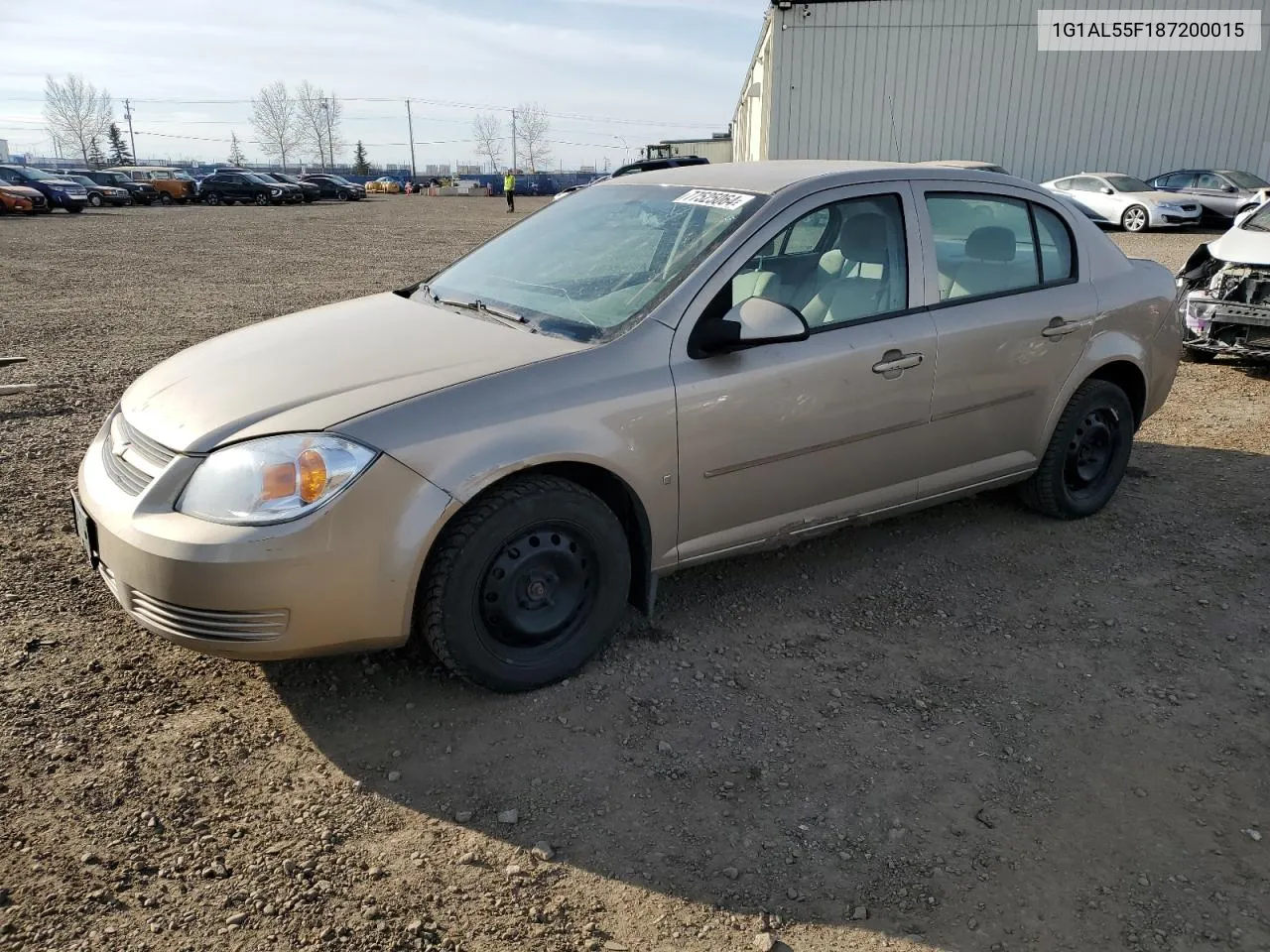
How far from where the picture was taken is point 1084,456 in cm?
475

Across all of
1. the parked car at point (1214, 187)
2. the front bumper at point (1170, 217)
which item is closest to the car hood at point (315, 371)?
the front bumper at point (1170, 217)

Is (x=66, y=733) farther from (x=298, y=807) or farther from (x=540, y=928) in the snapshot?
(x=540, y=928)

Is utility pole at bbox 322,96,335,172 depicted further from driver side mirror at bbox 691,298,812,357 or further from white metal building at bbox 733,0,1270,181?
driver side mirror at bbox 691,298,812,357

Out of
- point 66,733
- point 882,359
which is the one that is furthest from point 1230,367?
point 66,733

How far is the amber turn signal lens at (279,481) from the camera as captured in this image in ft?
8.99

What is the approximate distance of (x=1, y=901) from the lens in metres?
2.30

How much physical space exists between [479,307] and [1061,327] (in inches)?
101

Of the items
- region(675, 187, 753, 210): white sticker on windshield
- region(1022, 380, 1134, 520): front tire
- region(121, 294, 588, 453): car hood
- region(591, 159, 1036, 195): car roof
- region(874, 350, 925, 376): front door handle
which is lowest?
region(1022, 380, 1134, 520): front tire

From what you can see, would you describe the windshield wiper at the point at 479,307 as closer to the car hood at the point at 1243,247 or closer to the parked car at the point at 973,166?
the parked car at the point at 973,166

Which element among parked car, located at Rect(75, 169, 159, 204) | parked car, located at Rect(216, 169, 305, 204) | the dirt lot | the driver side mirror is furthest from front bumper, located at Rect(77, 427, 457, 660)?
parked car, located at Rect(216, 169, 305, 204)

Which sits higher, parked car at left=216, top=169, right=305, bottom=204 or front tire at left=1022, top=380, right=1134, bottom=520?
parked car at left=216, top=169, right=305, bottom=204

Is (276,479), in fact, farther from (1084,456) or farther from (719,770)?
(1084,456)

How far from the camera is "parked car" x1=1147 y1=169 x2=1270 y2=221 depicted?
75.5 ft

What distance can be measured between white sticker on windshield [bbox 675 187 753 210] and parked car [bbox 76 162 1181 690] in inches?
0.6
